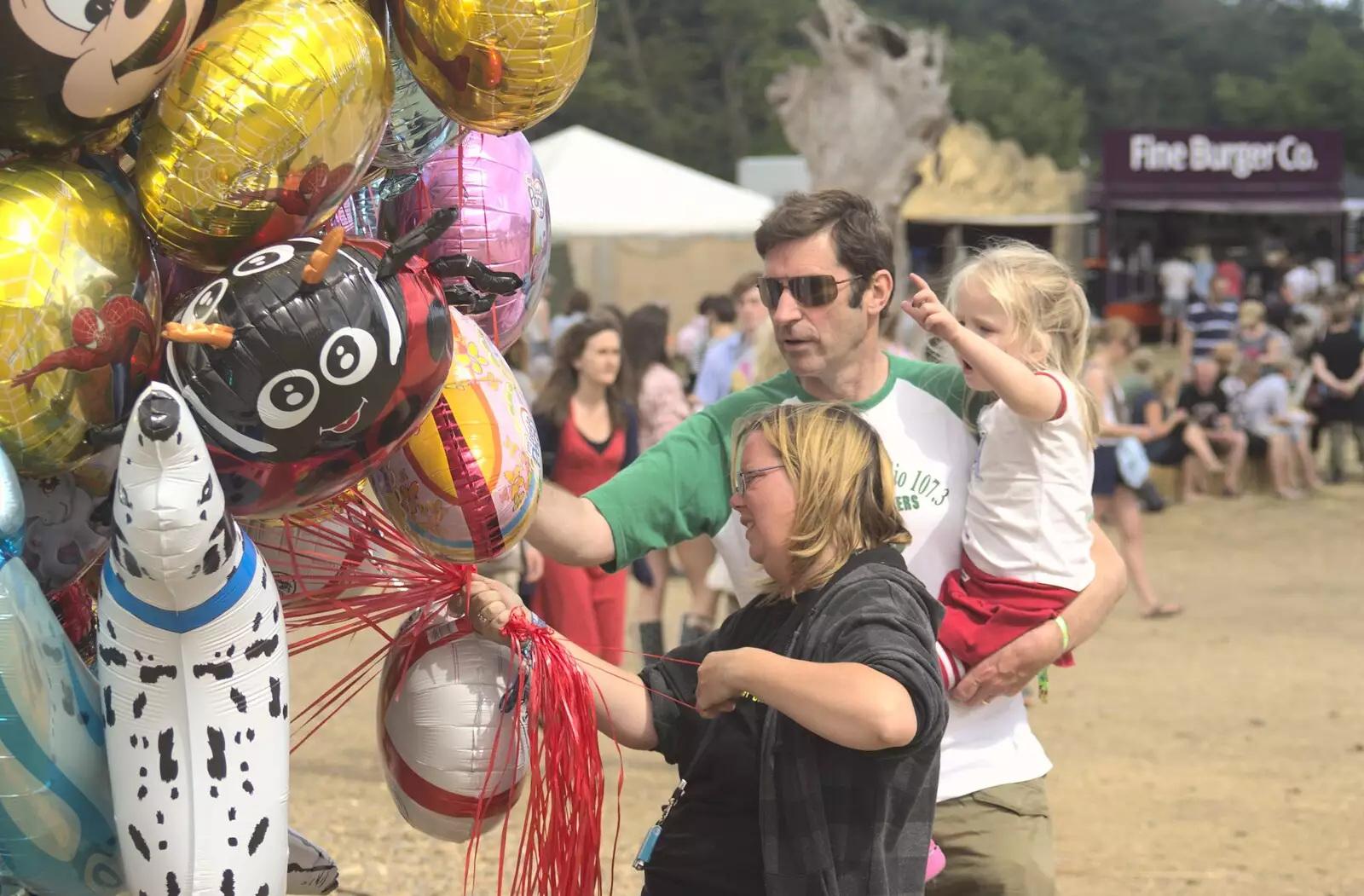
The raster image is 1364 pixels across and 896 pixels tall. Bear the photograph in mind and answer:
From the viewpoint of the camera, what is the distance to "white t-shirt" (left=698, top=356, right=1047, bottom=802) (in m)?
Result: 3.06

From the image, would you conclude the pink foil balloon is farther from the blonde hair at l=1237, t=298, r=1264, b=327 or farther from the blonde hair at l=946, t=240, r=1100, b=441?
the blonde hair at l=1237, t=298, r=1264, b=327

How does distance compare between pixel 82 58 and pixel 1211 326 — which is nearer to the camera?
pixel 82 58

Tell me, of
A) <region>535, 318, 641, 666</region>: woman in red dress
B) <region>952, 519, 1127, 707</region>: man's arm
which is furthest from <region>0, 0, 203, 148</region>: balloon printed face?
<region>535, 318, 641, 666</region>: woman in red dress

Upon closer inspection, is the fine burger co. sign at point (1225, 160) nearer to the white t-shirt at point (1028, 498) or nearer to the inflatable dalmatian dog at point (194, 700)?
the white t-shirt at point (1028, 498)

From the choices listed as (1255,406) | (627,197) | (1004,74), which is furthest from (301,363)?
(1004,74)

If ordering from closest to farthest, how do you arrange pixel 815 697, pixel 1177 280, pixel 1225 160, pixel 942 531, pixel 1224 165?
1. pixel 815 697
2. pixel 942 531
3. pixel 1177 280
4. pixel 1225 160
5. pixel 1224 165

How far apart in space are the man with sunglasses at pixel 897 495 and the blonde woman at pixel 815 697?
505 millimetres

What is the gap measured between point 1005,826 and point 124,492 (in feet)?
5.93

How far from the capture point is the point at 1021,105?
190ft

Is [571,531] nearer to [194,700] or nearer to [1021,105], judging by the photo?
[194,700]

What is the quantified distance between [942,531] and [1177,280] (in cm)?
2627

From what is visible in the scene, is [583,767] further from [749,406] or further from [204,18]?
[204,18]

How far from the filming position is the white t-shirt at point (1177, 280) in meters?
27.9

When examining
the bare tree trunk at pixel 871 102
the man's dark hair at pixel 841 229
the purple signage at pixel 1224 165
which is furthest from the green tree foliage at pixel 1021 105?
the man's dark hair at pixel 841 229
